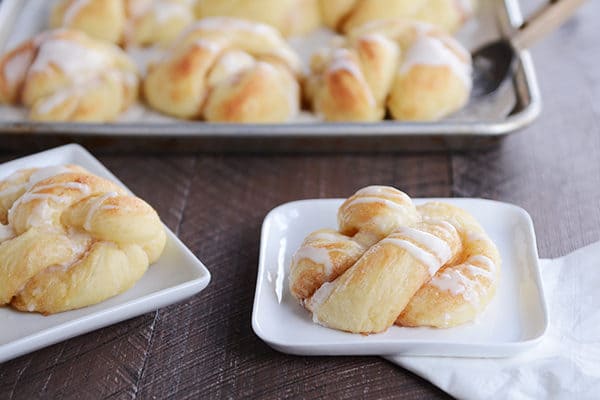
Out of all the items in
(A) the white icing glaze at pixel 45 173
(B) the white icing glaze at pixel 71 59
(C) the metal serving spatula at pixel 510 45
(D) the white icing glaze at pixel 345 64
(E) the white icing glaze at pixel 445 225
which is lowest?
(C) the metal serving spatula at pixel 510 45

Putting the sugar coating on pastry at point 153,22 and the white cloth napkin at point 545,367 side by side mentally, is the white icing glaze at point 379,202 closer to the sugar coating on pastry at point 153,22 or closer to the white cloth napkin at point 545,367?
the white cloth napkin at point 545,367

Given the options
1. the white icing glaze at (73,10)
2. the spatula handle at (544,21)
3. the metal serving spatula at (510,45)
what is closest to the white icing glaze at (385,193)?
the metal serving spatula at (510,45)

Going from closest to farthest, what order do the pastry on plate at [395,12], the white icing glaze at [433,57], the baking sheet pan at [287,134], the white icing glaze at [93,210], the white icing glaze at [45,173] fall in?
1. the white icing glaze at [93,210]
2. the white icing glaze at [45,173]
3. the baking sheet pan at [287,134]
4. the white icing glaze at [433,57]
5. the pastry on plate at [395,12]

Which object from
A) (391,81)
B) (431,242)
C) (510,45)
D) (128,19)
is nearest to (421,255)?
(431,242)

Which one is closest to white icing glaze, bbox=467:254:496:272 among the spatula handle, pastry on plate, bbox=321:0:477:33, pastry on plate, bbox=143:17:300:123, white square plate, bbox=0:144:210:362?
white square plate, bbox=0:144:210:362

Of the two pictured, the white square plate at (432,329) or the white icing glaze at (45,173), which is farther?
the white icing glaze at (45,173)

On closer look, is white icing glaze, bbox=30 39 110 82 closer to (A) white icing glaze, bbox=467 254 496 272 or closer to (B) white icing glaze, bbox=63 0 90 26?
(B) white icing glaze, bbox=63 0 90 26

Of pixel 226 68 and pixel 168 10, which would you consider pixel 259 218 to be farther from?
pixel 168 10
